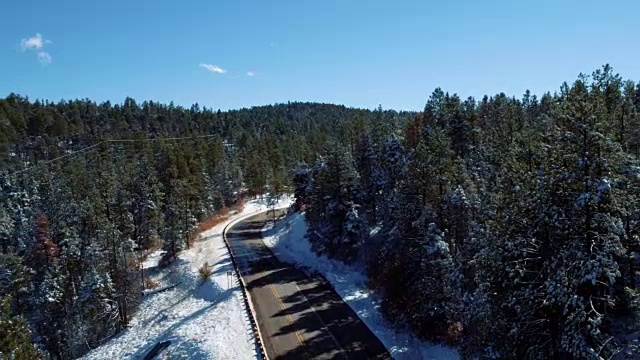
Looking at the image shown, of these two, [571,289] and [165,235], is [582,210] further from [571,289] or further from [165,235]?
[165,235]

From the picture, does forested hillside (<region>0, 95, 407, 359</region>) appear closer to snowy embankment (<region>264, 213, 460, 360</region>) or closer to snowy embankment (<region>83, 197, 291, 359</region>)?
snowy embankment (<region>83, 197, 291, 359</region>)

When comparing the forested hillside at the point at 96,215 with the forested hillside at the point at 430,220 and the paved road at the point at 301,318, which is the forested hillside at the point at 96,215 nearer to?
the forested hillside at the point at 430,220

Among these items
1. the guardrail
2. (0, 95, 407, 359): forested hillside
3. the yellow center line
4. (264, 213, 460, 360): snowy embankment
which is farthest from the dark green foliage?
(264, 213, 460, 360): snowy embankment

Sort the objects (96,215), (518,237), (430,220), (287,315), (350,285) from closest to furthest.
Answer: (518,237) → (430,220) → (287,315) → (350,285) → (96,215)

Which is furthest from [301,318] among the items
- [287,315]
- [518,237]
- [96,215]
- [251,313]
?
[96,215]

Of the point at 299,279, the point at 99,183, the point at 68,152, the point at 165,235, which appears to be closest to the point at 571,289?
the point at 299,279

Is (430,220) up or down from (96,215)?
up

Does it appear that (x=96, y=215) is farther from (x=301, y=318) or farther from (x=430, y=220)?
(x=430, y=220)
